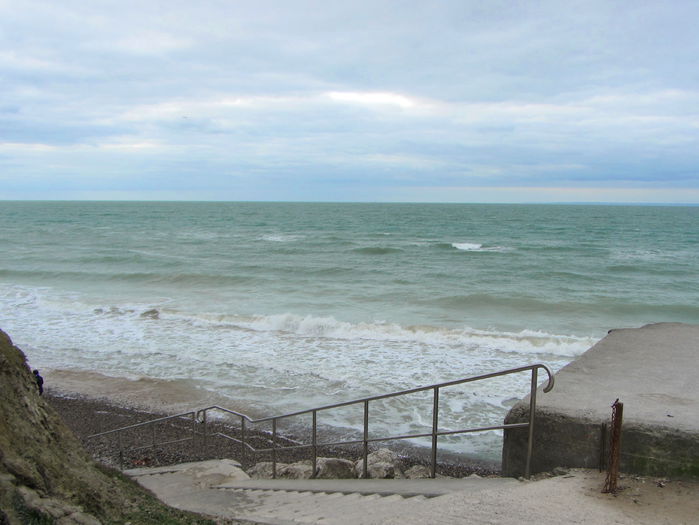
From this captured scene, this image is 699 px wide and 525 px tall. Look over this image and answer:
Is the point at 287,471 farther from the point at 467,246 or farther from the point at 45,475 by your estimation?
the point at 467,246

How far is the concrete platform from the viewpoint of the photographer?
4.10 m

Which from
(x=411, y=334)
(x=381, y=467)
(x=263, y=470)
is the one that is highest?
(x=381, y=467)

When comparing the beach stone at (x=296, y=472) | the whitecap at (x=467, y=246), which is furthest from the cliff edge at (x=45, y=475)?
the whitecap at (x=467, y=246)

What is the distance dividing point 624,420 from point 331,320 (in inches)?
587

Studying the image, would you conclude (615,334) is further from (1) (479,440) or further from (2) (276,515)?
(2) (276,515)

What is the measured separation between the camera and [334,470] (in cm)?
729

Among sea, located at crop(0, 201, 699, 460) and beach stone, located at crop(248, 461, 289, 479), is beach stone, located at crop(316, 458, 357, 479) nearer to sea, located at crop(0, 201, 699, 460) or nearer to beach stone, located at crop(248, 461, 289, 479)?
beach stone, located at crop(248, 461, 289, 479)

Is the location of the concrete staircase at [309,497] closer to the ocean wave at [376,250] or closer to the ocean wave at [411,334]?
the ocean wave at [411,334]

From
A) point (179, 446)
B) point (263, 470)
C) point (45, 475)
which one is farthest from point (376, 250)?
point (45, 475)

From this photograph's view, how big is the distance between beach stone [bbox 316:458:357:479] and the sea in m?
2.84

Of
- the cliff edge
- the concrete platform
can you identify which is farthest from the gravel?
the cliff edge

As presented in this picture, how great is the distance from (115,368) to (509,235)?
4946cm

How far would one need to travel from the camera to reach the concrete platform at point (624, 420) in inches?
161

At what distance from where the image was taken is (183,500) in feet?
19.7
